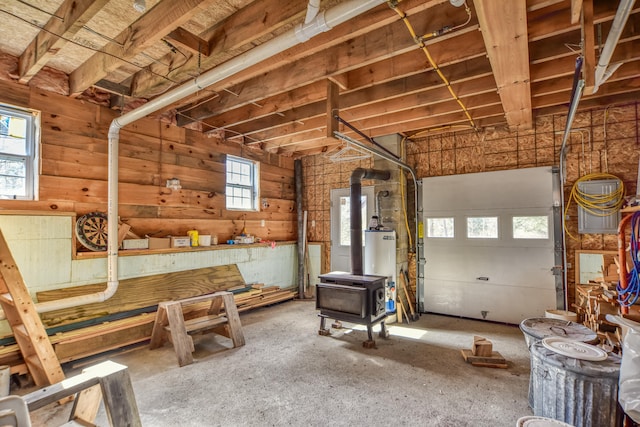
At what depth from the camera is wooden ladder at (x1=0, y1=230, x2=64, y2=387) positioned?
2.63m

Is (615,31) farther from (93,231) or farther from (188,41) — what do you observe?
(93,231)

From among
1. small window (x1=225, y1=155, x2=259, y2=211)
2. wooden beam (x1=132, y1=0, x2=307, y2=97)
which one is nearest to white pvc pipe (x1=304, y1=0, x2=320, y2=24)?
wooden beam (x1=132, y1=0, x2=307, y2=97)

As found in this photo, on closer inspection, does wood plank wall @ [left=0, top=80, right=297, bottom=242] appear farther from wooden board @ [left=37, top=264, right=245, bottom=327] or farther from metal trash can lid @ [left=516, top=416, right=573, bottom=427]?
metal trash can lid @ [left=516, top=416, right=573, bottom=427]

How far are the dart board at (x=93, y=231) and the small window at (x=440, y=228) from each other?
15.1 ft

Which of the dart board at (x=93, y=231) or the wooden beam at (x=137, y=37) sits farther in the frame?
the dart board at (x=93, y=231)

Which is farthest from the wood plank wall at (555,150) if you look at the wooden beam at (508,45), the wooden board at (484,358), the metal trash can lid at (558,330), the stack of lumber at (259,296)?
the stack of lumber at (259,296)

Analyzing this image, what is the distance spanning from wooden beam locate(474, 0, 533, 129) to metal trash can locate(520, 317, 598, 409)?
84.8 inches

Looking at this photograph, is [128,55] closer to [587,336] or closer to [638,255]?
[587,336]

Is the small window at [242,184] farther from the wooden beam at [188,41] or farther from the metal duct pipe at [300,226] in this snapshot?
the wooden beam at [188,41]

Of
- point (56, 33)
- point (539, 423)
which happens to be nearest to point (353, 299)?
point (539, 423)

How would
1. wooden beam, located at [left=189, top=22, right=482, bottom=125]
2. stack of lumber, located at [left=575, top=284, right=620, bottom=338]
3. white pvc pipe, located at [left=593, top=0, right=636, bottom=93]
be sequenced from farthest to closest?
stack of lumber, located at [left=575, top=284, right=620, bottom=338] → wooden beam, located at [left=189, top=22, right=482, bottom=125] → white pvc pipe, located at [left=593, top=0, right=636, bottom=93]

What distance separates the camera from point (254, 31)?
7.79ft

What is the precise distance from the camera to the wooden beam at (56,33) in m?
2.15

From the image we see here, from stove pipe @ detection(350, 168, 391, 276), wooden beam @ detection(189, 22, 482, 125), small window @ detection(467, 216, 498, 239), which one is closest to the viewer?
wooden beam @ detection(189, 22, 482, 125)
